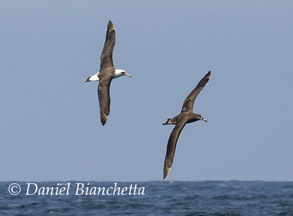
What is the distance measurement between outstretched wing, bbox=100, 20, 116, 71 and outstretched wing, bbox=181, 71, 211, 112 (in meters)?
3.68

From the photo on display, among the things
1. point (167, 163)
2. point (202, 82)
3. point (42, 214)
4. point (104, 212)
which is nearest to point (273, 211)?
point (104, 212)

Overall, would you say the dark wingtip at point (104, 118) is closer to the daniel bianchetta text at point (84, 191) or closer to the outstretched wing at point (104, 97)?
the outstretched wing at point (104, 97)

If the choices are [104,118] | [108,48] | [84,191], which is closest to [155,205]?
[108,48]

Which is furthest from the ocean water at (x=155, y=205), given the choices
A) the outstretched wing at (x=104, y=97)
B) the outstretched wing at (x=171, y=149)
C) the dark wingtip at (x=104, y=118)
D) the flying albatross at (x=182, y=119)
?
the outstretched wing at (x=171, y=149)

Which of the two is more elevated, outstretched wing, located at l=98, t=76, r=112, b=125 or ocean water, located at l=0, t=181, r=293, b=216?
outstretched wing, located at l=98, t=76, r=112, b=125

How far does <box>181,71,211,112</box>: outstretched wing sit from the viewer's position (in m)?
33.8

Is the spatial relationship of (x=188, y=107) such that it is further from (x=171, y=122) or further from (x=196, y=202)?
(x=196, y=202)

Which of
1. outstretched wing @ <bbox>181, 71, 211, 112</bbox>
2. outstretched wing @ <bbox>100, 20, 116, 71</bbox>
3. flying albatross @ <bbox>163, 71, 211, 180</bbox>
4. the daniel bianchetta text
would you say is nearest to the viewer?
flying albatross @ <bbox>163, 71, 211, 180</bbox>

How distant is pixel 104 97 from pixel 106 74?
1.64 meters

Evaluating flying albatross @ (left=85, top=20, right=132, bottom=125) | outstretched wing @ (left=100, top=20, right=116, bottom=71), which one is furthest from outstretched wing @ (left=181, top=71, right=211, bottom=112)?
outstretched wing @ (left=100, top=20, right=116, bottom=71)

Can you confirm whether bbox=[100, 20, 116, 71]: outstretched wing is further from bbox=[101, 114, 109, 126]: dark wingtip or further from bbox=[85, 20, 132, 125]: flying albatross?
bbox=[101, 114, 109, 126]: dark wingtip

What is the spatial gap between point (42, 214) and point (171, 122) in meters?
24.8

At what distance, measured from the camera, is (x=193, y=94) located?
113 ft

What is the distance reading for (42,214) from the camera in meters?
54.8
